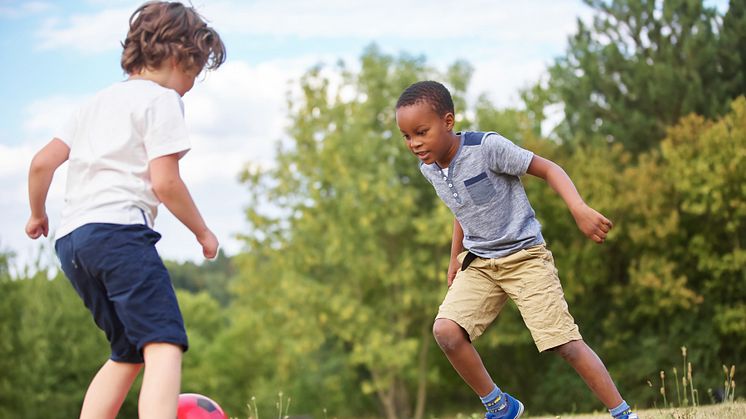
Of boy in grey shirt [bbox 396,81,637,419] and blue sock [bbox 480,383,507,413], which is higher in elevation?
boy in grey shirt [bbox 396,81,637,419]

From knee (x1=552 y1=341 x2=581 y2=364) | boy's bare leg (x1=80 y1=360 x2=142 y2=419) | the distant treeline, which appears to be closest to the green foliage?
the distant treeline

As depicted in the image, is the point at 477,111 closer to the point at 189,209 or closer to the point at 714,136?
the point at 714,136

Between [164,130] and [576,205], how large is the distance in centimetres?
205

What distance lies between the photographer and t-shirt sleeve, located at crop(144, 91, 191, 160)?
3.53 m

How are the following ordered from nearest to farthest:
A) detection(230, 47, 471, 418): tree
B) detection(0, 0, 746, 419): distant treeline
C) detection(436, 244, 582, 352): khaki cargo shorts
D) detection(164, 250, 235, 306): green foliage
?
detection(436, 244, 582, 352): khaki cargo shorts, detection(0, 0, 746, 419): distant treeline, detection(230, 47, 471, 418): tree, detection(164, 250, 235, 306): green foliage

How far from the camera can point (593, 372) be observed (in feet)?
15.1

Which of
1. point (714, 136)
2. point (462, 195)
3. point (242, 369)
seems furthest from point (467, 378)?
point (242, 369)

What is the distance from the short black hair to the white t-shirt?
5.26ft

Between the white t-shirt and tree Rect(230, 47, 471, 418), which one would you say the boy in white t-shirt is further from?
tree Rect(230, 47, 471, 418)

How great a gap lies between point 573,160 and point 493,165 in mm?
23072

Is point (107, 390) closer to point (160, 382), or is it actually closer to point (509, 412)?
point (160, 382)

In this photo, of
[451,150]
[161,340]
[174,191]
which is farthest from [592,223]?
[161,340]

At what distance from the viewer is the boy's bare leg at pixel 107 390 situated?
148 inches

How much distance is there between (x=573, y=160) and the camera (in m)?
27.2
